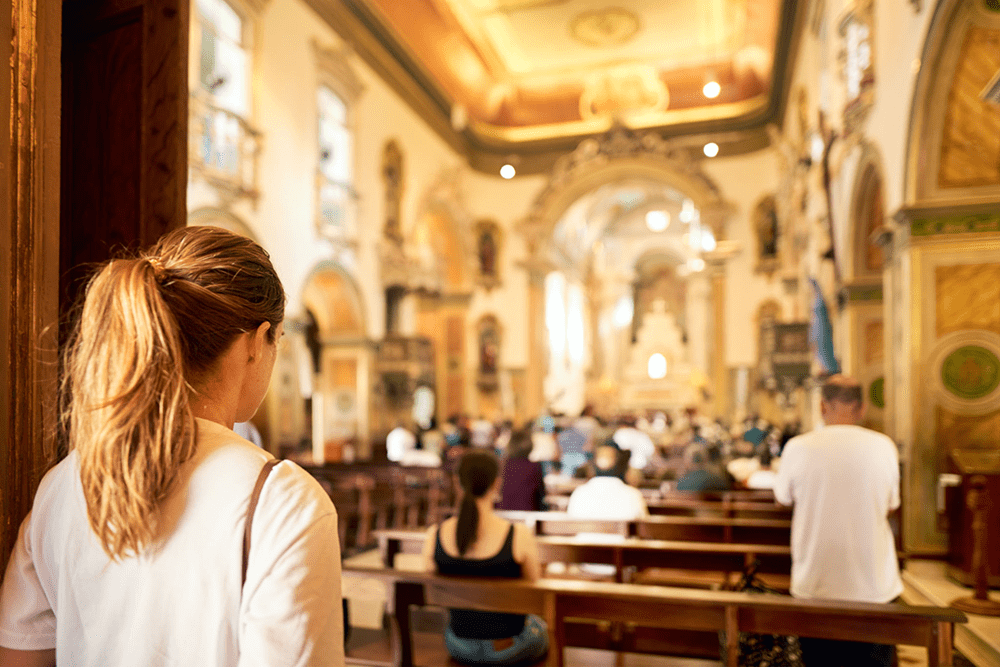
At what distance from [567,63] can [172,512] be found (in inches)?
734

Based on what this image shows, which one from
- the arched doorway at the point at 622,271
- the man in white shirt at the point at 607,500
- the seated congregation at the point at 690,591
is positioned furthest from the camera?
the arched doorway at the point at 622,271

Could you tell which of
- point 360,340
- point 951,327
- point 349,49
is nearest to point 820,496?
point 951,327

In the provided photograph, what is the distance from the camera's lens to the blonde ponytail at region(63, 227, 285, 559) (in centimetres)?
103

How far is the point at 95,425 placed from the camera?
3.40 ft

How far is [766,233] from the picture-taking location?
18.4m

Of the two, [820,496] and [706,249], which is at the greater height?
[706,249]

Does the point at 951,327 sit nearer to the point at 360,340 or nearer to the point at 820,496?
the point at 820,496

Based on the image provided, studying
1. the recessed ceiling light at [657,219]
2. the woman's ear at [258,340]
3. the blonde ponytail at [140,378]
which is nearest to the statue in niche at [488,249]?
the recessed ceiling light at [657,219]

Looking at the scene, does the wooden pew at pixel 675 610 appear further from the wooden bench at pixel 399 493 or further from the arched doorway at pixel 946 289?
the wooden bench at pixel 399 493

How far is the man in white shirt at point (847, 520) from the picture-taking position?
3.20 meters

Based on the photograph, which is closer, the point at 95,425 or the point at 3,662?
the point at 95,425

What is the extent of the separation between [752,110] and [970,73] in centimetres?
1297

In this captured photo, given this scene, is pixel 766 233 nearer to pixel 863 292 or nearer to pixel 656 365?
pixel 863 292

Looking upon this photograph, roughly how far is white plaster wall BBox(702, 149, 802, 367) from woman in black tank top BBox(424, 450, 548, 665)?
16607 mm
